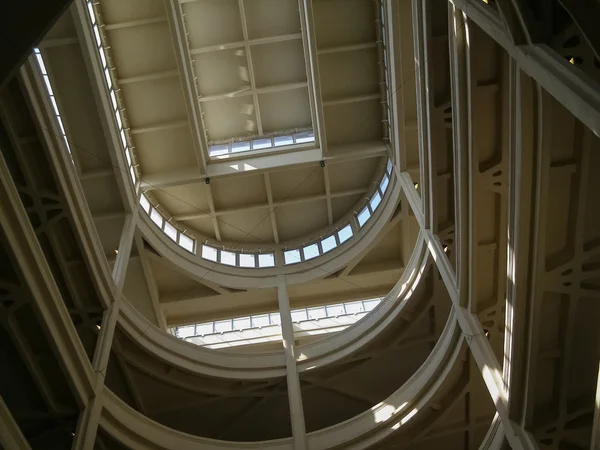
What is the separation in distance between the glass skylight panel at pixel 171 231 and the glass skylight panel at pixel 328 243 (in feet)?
20.2

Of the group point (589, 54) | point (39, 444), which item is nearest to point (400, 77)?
point (589, 54)

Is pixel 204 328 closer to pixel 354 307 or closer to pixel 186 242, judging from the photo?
pixel 186 242

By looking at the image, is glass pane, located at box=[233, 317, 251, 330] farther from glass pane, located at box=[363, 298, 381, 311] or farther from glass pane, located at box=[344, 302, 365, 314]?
glass pane, located at box=[363, 298, 381, 311]

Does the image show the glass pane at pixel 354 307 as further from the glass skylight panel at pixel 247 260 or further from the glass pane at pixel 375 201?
the glass skylight panel at pixel 247 260

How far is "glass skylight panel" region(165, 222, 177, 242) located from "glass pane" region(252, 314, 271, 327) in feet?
15.6

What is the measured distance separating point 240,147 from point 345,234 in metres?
5.66

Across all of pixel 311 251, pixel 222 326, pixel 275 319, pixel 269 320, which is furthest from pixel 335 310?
pixel 222 326

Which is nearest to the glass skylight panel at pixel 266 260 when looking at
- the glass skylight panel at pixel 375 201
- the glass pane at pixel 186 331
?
the glass pane at pixel 186 331

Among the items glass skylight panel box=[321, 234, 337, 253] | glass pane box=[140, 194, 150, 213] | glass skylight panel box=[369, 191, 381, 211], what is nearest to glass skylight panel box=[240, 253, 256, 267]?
glass skylight panel box=[321, 234, 337, 253]

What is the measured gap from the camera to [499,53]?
36.0ft

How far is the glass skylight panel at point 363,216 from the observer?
24.4 metres

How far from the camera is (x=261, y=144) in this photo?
955 inches

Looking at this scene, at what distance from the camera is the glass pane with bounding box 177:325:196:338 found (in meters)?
24.8

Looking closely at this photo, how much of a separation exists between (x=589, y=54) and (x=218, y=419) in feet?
55.9
